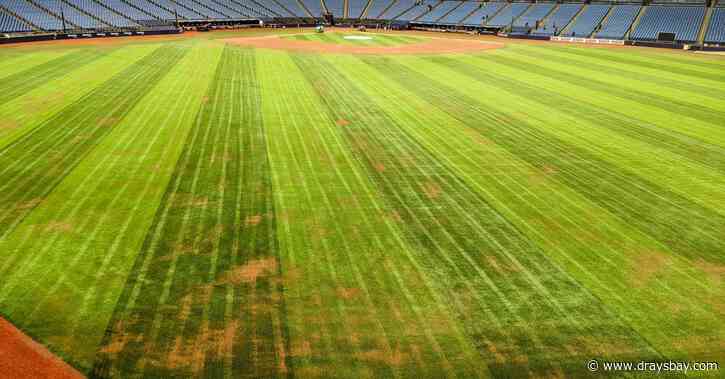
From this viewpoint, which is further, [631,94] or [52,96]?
[631,94]

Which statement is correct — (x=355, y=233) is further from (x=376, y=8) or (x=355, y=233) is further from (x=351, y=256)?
(x=376, y=8)

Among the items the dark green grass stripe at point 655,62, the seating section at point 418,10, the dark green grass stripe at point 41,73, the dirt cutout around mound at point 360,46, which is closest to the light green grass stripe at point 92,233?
the dark green grass stripe at point 41,73

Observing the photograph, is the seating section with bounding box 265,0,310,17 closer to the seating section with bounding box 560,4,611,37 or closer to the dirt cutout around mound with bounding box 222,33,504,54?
the dirt cutout around mound with bounding box 222,33,504,54

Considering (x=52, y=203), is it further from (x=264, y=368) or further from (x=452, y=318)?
(x=452, y=318)

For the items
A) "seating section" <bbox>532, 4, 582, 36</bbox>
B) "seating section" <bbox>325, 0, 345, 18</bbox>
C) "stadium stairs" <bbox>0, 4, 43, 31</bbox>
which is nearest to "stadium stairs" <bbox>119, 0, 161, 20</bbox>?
"stadium stairs" <bbox>0, 4, 43, 31</bbox>

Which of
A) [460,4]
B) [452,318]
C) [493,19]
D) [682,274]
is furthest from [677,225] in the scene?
[460,4]

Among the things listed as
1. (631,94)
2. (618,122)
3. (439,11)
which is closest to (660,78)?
(631,94)
